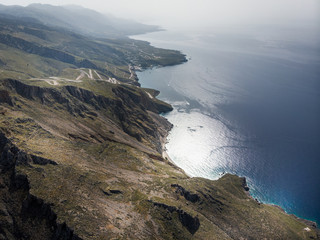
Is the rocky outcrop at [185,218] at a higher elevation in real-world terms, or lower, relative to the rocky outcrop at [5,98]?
lower

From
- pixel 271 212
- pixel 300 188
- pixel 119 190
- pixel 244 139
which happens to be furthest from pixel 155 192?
pixel 244 139

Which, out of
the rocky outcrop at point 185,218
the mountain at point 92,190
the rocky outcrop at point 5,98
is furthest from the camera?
the rocky outcrop at point 5,98

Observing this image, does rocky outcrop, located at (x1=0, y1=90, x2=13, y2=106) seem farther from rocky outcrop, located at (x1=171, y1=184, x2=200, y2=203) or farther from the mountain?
rocky outcrop, located at (x1=171, y1=184, x2=200, y2=203)

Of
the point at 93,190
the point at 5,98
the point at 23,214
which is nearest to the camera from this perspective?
the point at 23,214

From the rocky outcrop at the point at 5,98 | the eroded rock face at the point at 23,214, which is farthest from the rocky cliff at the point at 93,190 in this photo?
the rocky outcrop at the point at 5,98

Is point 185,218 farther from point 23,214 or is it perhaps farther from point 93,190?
point 23,214

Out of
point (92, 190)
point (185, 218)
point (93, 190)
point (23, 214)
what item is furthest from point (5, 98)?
point (185, 218)

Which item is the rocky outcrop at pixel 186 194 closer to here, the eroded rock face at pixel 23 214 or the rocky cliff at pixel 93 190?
the rocky cliff at pixel 93 190
